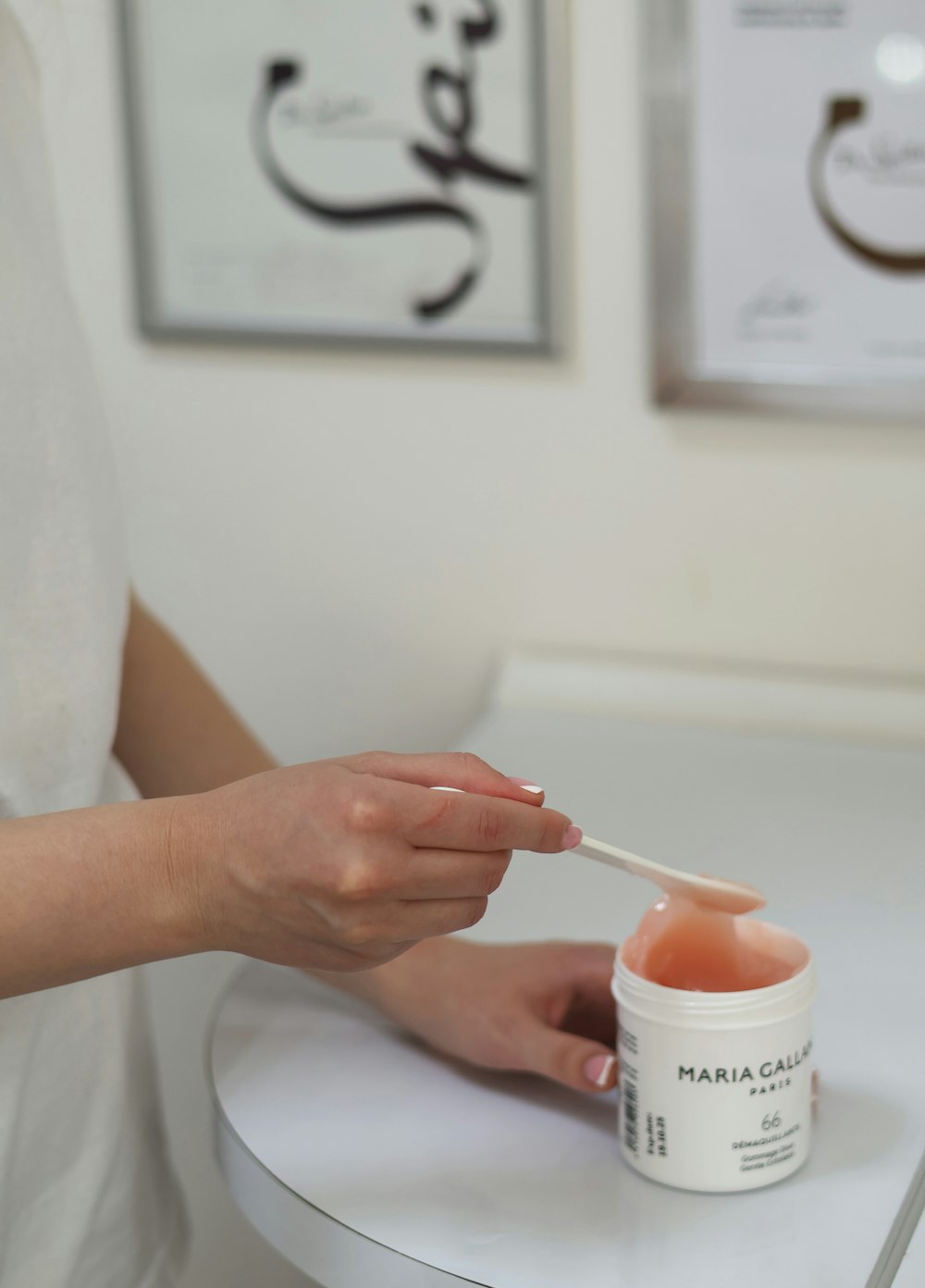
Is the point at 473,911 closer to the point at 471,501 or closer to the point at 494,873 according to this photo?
the point at 494,873

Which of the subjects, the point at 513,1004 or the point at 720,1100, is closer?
the point at 720,1100

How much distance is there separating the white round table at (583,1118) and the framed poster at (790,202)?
Result: 1.00 ft

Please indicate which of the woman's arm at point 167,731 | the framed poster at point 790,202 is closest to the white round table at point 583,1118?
the woman's arm at point 167,731

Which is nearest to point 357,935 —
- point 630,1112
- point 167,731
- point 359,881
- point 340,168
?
point 359,881

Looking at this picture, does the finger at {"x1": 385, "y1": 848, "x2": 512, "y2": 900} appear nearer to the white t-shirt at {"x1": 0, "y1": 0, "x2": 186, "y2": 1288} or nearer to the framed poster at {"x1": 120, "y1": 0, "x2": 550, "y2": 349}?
the white t-shirt at {"x1": 0, "y1": 0, "x2": 186, "y2": 1288}

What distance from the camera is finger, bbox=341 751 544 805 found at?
23.1 inches

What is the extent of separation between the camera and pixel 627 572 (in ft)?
3.70

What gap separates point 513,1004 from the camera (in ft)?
2.32

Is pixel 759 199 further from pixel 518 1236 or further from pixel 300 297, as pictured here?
pixel 518 1236

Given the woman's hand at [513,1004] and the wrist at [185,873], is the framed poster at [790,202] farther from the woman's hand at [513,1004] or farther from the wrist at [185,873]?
the wrist at [185,873]

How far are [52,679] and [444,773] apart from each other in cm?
23

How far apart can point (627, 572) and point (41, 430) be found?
1.74 feet

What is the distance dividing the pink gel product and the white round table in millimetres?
16

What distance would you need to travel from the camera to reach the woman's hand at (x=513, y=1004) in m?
0.68
